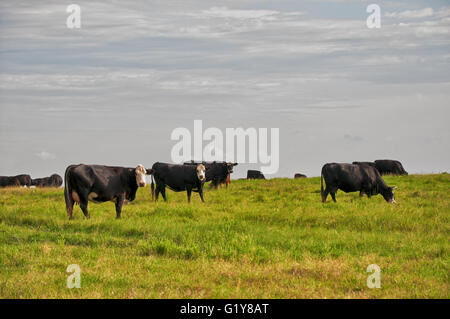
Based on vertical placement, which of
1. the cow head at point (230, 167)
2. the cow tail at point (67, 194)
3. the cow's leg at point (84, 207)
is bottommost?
the cow's leg at point (84, 207)

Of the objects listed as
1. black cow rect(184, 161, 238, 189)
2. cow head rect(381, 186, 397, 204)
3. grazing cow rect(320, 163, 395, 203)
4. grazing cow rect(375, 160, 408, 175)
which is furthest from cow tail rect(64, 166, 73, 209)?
grazing cow rect(375, 160, 408, 175)

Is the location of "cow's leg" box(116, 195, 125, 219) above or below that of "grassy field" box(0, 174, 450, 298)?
above

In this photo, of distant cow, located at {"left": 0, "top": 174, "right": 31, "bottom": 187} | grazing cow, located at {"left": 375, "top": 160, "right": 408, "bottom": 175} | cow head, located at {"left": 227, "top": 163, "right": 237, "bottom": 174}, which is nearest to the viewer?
cow head, located at {"left": 227, "top": 163, "right": 237, "bottom": 174}

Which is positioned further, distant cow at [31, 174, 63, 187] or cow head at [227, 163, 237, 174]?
distant cow at [31, 174, 63, 187]

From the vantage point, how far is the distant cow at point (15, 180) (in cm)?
4328

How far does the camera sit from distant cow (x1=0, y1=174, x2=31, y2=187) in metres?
43.3

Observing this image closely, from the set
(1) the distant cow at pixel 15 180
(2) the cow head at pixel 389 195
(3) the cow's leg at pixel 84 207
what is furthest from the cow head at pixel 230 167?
(1) the distant cow at pixel 15 180

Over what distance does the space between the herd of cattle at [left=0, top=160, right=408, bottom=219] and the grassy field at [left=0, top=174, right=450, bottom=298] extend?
2.27 feet

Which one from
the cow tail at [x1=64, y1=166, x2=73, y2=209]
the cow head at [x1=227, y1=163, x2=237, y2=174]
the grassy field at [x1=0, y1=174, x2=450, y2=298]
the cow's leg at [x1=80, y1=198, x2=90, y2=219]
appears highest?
the cow head at [x1=227, y1=163, x2=237, y2=174]

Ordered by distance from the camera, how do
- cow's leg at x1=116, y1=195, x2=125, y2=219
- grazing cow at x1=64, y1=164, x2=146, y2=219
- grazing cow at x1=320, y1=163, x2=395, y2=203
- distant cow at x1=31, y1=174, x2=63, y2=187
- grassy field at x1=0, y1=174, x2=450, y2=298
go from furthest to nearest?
distant cow at x1=31, y1=174, x2=63, y2=187 < grazing cow at x1=320, y1=163, x2=395, y2=203 < cow's leg at x1=116, y1=195, x2=125, y2=219 < grazing cow at x1=64, y1=164, x2=146, y2=219 < grassy field at x1=0, y1=174, x2=450, y2=298

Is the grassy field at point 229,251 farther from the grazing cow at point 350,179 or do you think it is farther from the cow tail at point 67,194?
the grazing cow at point 350,179

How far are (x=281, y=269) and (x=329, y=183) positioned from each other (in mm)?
12212

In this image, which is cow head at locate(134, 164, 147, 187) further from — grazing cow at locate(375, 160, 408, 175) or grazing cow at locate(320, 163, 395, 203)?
Result: grazing cow at locate(375, 160, 408, 175)

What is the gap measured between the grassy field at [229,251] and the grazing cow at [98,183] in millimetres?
529
